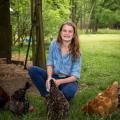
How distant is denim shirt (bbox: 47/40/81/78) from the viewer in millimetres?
6145

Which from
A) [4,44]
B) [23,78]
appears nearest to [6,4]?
[4,44]

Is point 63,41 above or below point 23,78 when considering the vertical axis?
above

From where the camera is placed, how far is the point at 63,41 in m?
6.18

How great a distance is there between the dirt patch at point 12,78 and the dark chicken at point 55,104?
211 cm

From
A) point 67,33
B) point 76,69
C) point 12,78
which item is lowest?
point 12,78

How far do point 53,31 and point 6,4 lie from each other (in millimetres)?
14076

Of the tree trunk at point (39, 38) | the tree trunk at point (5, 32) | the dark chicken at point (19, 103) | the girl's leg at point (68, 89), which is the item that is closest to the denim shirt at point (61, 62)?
the girl's leg at point (68, 89)

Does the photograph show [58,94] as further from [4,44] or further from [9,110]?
[4,44]

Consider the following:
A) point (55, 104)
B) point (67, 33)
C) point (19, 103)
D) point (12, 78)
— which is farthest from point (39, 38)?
point (55, 104)

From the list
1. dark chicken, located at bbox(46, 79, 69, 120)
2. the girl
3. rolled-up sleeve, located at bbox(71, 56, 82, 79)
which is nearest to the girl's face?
the girl

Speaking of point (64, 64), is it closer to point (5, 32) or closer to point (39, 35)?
point (39, 35)

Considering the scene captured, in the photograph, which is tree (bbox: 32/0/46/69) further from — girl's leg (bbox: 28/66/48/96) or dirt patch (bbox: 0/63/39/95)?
girl's leg (bbox: 28/66/48/96)

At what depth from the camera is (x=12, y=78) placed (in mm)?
8961

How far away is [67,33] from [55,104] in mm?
1163
